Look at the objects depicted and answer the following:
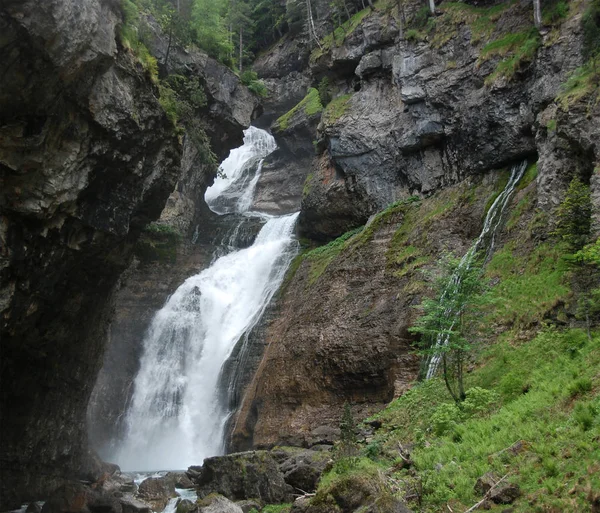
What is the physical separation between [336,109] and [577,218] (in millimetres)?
21399

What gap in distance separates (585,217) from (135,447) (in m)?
22.0

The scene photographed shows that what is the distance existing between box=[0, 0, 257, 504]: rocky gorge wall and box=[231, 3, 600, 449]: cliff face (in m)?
7.26

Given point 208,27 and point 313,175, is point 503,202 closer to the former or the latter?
Answer: point 313,175

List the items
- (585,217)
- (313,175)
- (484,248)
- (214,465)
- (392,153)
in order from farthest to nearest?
(313,175) → (392,153) → (484,248) → (214,465) → (585,217)

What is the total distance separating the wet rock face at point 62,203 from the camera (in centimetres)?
1159

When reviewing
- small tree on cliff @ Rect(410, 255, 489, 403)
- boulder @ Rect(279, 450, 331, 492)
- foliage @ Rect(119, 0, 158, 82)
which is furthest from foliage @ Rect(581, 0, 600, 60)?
boulder @ Rect(279, 450, 331, 492)

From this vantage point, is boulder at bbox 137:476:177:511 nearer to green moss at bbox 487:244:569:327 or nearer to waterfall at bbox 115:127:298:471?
waterfall at bbox 115:127:298:471

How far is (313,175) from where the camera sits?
109 feet

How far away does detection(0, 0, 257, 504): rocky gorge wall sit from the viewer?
457 inches

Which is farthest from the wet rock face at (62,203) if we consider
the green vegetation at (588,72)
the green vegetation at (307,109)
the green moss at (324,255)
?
the green vegetation at (307,109)

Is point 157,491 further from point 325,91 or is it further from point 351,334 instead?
point 325,91

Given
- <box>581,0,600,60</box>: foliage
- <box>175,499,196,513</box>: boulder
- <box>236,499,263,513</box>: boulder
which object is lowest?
<box>175,499,196,513</box>: boulder

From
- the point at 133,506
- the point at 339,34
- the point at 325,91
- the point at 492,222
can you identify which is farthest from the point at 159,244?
the point at 492,222

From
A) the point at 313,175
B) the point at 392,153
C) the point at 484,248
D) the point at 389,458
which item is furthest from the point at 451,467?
the point at 313,175
